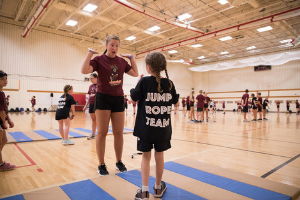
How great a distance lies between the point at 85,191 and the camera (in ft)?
6.42

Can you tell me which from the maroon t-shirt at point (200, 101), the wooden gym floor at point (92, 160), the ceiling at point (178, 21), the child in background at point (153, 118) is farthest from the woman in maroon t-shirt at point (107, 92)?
the ceiling at point (178, 21)

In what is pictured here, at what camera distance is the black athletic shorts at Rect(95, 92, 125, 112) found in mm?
2455

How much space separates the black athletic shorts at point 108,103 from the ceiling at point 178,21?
8573 mm

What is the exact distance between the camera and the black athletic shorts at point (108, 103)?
2455 mm

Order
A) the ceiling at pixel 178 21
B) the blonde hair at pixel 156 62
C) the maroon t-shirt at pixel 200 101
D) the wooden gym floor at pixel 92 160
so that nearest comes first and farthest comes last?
the blonde hair at pixel 156 62 → the wooden gym floor at pixel 92 160 → the maroon t-shirt at pixel 200 101 → the ceiling at pixel 178 21

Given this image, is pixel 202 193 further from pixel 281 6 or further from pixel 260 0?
pixel 281 6

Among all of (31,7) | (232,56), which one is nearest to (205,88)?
(232,56)

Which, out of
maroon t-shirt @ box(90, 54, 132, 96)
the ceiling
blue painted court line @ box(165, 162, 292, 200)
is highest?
the ceiling

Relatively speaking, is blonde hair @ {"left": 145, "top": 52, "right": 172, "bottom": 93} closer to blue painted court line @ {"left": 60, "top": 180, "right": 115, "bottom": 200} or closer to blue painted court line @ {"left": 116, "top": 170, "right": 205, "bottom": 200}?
blue painted court line @ {"left": 116, "top": 170, "right": 205, "bottom": 200}

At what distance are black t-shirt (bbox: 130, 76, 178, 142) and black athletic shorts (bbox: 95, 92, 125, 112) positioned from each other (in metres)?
0.70

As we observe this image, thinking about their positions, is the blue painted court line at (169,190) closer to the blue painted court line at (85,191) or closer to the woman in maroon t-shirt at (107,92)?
the woman in maroon t-shirt at (107,92)

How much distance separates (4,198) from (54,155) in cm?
172

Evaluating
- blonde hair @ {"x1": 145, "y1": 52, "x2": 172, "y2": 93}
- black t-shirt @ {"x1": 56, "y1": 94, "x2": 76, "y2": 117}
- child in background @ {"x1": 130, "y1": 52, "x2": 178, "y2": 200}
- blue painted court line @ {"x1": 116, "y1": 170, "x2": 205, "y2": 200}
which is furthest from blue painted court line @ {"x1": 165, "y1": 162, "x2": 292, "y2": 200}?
black t-shirt @ {"x1": 56, "y1": 94, "x2": 76, "y2": 117}

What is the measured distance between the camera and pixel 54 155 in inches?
136
